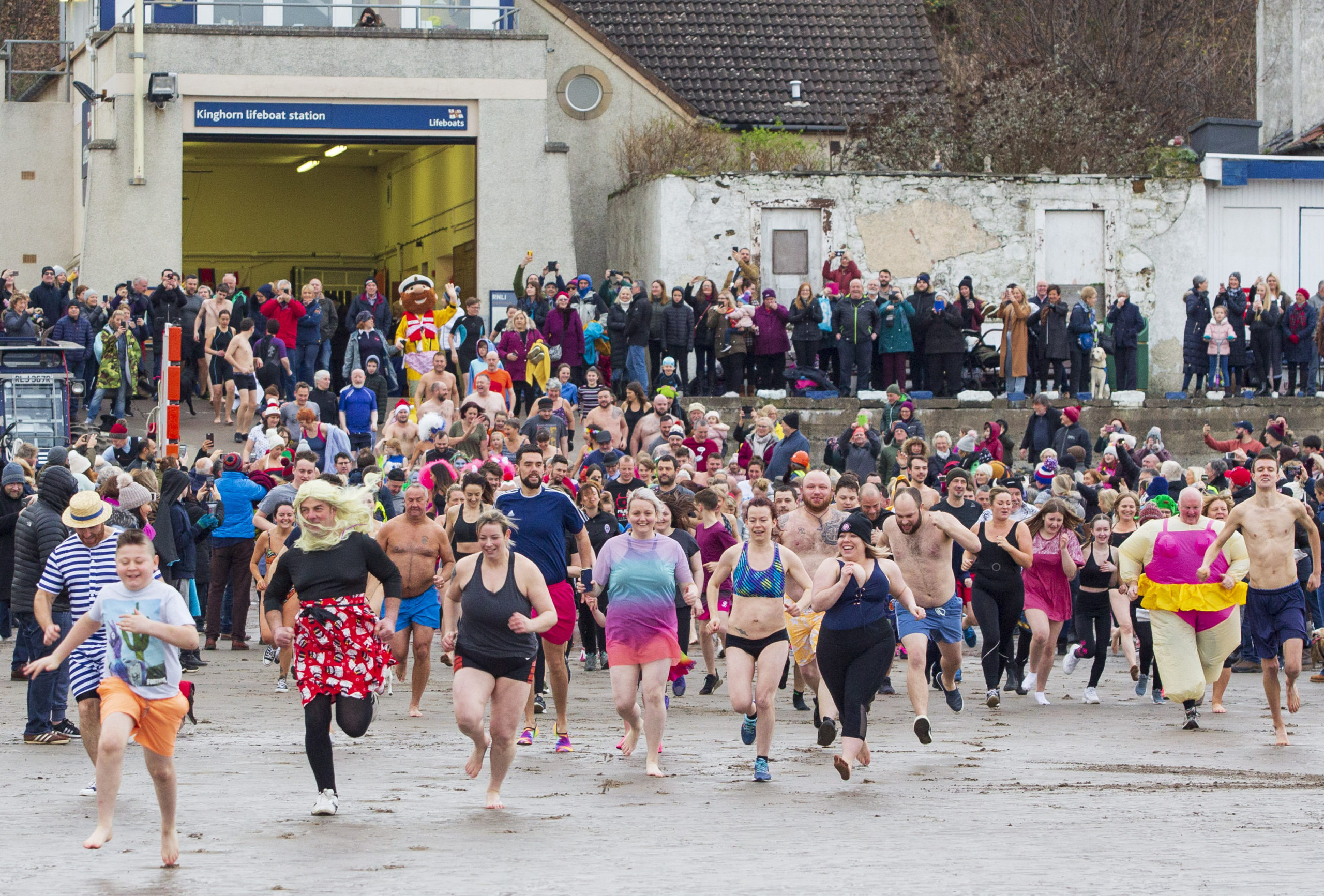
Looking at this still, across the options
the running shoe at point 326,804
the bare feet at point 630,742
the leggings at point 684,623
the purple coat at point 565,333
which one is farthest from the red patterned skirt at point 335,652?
the purple coat at point 565,333

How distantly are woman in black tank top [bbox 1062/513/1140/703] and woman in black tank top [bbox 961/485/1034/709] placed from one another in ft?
2.66

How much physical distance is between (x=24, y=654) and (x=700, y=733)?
4.69 m

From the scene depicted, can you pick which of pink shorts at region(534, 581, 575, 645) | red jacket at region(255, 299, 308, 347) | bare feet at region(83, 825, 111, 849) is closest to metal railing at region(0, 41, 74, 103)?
red jacket at region(255, 299, 308, 347)

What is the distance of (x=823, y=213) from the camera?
96.2ft

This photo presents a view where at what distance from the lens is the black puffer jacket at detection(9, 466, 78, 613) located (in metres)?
11.5

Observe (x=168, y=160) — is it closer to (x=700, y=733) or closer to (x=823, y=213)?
(x=823, y=213)

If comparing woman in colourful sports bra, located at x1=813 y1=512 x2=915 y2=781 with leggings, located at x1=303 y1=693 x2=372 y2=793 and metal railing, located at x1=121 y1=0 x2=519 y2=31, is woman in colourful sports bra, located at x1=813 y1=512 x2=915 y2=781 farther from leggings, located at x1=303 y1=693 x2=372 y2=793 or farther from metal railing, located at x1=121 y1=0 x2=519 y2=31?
metal railing, located at x1=121 y1=0 x2=519 y2=31

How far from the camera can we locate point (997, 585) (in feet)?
46.1

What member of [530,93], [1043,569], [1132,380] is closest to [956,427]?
[1132,380]

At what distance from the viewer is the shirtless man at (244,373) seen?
23.0 meters

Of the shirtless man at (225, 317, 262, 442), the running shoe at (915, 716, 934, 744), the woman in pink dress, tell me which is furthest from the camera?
the shirtless man at (225, 317, 262, 442)

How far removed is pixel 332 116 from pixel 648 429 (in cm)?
1058

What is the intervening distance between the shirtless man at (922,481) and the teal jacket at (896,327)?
9.51 meters

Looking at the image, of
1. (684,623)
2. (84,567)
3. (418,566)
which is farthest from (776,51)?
(84,567)
